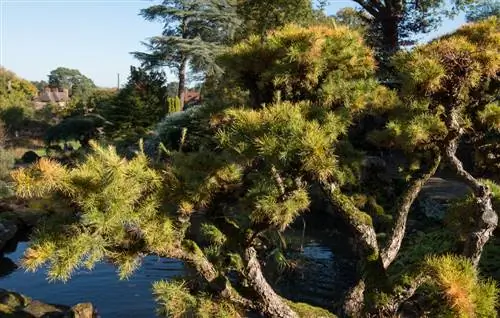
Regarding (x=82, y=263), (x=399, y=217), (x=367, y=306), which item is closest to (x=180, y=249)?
(x=82, y=263)

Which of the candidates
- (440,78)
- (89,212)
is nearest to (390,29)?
(440,78)

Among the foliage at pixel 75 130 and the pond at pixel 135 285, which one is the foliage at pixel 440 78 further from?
the foliage at pixel 75 130

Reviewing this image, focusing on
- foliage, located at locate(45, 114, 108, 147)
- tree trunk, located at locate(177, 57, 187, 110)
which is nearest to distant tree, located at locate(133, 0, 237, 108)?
tree trunk, located at locate(177, 57, 187, 110)

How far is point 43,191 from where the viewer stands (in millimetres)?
3408

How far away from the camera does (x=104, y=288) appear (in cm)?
962

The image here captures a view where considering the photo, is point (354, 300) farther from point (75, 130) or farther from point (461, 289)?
point (75, 130)

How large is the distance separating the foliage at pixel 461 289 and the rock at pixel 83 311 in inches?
239

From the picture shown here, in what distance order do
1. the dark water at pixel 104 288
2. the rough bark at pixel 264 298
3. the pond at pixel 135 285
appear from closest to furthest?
the rough bark at pixel 264 298 → the dark water at pixel 104 288 → the pond at pixel 135 285

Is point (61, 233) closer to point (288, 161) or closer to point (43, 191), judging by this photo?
point (43, 191)

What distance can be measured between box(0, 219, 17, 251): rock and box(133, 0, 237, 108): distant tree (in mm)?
14895

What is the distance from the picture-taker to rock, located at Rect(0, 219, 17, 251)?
1313 centimetres

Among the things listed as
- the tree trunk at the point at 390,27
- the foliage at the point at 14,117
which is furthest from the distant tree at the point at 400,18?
the foliage at the point at 14,117

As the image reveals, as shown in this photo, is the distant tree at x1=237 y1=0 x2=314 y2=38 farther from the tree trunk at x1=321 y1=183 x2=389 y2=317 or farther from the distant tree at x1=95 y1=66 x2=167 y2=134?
the tree trunk at x1=321 y1=183 x2=389 y2=317

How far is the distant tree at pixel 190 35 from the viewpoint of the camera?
26.6 metres
